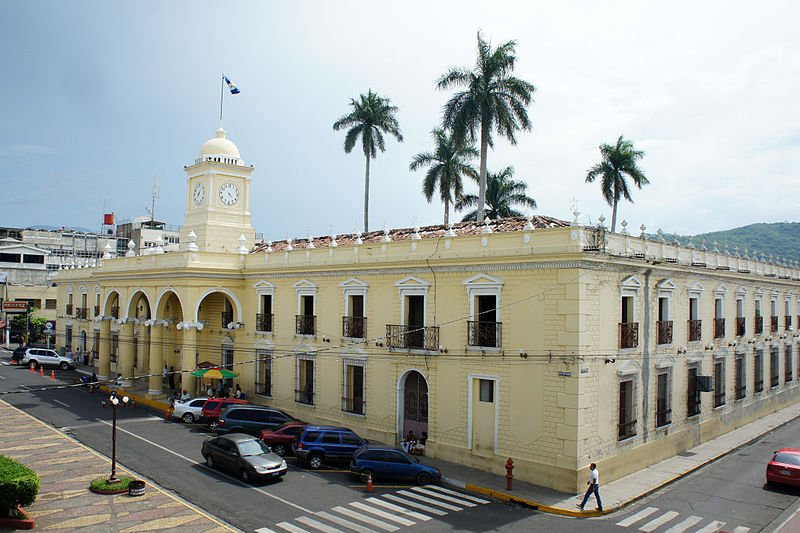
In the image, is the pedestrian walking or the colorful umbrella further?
the colorful umbrella

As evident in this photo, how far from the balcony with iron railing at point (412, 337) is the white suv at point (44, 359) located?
33150mm

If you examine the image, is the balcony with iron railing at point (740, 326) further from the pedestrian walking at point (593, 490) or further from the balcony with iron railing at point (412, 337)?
the pedestrian walking at point (593, 490)

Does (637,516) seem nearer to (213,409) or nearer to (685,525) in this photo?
(685,525)

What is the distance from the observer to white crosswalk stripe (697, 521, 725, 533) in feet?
57.9

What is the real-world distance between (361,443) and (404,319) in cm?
517

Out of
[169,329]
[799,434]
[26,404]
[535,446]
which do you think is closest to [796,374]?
[799,434]

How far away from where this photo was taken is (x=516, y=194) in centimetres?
4509

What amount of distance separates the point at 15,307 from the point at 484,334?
5443 centimetres

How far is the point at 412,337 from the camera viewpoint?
25.2 metres

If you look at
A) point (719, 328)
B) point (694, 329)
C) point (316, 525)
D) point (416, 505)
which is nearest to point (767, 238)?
point (719, 328)

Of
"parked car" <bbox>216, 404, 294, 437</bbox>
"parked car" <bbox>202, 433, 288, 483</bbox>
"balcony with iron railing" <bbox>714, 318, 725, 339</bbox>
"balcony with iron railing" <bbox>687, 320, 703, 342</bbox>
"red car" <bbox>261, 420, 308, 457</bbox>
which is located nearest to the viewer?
"parked car" <bbox>202, 433, 288, 483</bbox>

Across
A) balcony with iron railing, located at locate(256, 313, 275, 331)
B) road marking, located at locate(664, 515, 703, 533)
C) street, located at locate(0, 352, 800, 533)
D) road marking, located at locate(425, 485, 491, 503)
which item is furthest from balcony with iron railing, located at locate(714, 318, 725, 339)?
balcony with iron railing, located at locate(256, 313, 275, 331)

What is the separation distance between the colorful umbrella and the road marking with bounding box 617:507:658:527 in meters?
20.4

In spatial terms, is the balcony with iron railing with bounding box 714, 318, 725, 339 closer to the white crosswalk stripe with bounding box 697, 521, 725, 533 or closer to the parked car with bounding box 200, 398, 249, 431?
the white crosswalk stripe with bounding box 697, 521, 725, 533
